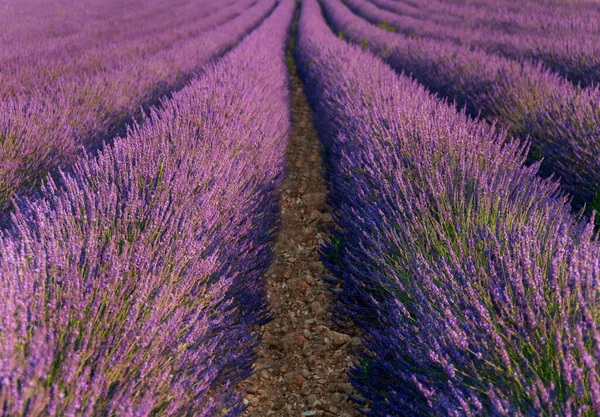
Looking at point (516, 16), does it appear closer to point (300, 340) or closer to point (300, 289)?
point (300, 289)

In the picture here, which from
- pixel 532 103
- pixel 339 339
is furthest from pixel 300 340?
pixel 532 103

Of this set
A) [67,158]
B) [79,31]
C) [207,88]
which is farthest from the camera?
[79,31]

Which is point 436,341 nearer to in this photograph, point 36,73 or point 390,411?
point 390,411

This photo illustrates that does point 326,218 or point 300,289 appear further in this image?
point 326,218

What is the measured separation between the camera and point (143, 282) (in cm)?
152

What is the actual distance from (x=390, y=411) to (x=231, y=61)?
14.0 ft

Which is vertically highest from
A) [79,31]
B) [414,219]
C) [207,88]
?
[414,219]

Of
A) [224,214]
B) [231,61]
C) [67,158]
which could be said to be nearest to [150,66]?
[231,61]

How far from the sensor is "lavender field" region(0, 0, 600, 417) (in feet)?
4.15

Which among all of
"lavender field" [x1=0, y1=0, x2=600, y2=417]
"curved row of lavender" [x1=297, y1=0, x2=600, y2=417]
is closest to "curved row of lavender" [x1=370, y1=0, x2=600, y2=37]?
"lavender field" [x1=0, y1=0, x2=600, y2=417]

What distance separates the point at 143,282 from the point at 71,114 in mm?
2846

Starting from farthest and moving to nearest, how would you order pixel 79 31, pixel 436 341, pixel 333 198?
pixel 79 31 → pixel 333 198 → pixel 436 341

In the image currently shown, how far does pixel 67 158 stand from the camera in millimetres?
3203

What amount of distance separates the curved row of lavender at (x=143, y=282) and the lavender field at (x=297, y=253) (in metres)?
0.01
